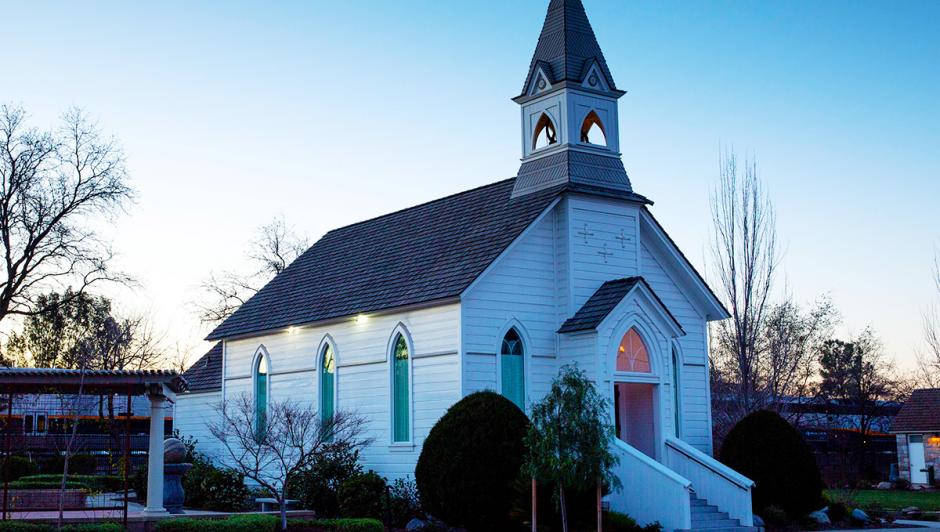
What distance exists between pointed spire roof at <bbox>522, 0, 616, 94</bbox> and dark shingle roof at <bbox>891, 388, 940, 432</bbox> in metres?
34.4

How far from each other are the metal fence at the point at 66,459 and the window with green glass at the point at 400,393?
6.95 meters

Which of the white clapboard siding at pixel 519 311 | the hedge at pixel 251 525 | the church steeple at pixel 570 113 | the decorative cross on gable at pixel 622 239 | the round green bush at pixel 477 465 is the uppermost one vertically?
the church steeple at pixel 570 113

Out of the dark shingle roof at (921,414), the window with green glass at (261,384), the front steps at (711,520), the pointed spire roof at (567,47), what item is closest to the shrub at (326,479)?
the window with green glass at (261,384)

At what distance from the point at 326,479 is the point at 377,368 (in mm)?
3397

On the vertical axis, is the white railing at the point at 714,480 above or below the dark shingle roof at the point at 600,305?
below

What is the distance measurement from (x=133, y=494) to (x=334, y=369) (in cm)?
834

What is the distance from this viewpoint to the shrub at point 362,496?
88.9 ft

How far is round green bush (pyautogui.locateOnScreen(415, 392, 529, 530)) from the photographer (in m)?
23.4

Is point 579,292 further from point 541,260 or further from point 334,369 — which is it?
point 334,369

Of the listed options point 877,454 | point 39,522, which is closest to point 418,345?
point 39,522

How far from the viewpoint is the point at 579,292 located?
94.5 ft

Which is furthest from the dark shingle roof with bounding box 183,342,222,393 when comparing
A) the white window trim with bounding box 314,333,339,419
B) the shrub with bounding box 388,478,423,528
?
the shrub with bounding box 388,478,423,528

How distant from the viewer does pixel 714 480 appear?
2736 cm

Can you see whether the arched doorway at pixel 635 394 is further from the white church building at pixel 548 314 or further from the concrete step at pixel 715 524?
the concrete step at pixel 715 524
